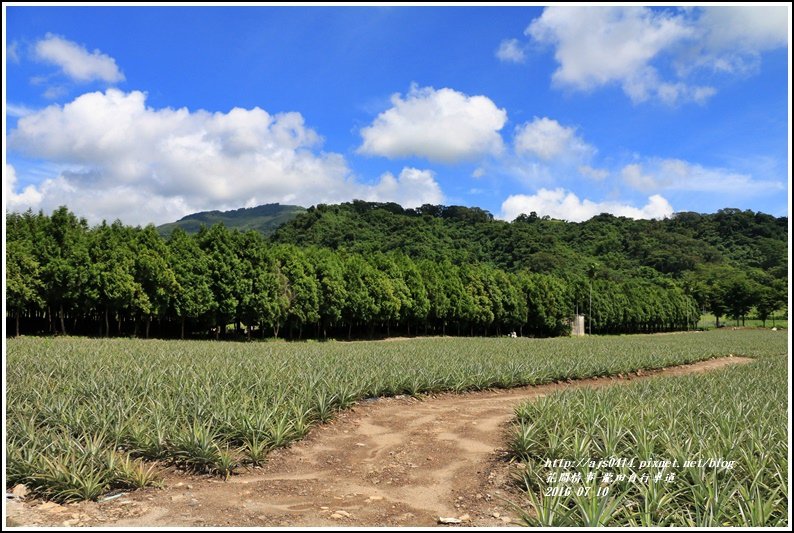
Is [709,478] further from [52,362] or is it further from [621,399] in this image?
[52,362]

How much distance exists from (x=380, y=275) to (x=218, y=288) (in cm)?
1544

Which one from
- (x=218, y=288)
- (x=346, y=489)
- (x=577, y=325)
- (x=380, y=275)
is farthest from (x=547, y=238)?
(x=346, y=489)

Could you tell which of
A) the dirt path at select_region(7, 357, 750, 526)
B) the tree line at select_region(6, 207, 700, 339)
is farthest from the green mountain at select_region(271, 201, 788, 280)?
the dirt path at select_region(7, 357, 750, 526)

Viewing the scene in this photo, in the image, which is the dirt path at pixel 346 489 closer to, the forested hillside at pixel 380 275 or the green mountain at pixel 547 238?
the forested hillside at pixel 380 275

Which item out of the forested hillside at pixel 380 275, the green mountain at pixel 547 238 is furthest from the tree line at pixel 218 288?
the green mountain at pixel 547 238

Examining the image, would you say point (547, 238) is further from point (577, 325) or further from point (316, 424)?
point (316, 424)

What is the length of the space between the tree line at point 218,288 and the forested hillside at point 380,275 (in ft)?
0.40

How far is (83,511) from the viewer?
18.4 ft

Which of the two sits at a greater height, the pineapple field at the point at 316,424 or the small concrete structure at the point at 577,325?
the pineapple field at the point at 316,424

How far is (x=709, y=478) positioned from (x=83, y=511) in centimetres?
639

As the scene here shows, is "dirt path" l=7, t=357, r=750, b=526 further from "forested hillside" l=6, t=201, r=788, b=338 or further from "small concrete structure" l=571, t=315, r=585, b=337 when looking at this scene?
"small concrete structure" l=571, t=315, r=585, b=337

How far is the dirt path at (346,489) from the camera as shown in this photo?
18.0 feet

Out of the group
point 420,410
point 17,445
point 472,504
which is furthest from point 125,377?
point 472,504

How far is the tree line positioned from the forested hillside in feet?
0.40
